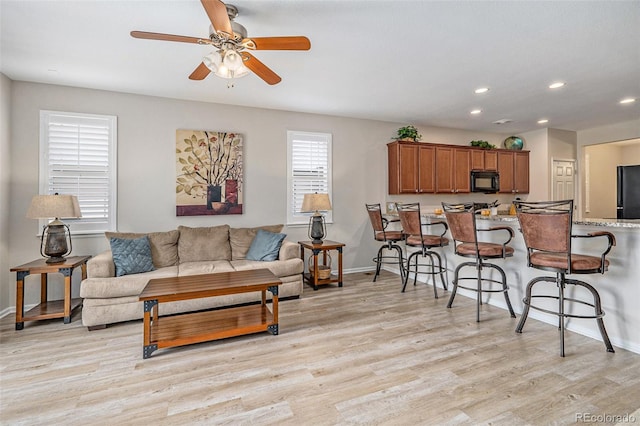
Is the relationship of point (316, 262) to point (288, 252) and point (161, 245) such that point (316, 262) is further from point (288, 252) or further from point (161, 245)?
point (161, 245)

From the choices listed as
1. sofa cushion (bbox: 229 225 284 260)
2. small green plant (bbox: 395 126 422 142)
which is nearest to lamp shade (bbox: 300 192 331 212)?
sofa cushion (bbox: 229 225 284 260)

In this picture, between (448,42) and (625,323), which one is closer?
(625,323)

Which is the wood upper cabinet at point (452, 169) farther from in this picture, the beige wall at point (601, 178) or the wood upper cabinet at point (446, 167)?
the beige wall at point (601, 178)

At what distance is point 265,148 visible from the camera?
4.85 meters

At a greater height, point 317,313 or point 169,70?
point 169,70

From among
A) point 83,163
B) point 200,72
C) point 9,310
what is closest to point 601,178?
point 200,72

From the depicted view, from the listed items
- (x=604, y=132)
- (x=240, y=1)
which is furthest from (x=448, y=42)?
(x=604, y=132)

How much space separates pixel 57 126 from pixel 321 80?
10.5ft

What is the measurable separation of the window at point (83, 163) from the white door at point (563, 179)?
25.2 ft

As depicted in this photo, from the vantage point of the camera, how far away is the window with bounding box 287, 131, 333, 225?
501 cm

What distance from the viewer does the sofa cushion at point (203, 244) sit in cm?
404

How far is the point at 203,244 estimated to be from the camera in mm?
4125

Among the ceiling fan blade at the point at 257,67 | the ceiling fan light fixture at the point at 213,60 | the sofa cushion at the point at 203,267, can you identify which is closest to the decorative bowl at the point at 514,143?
the ceiling fan blade at the point at 257,67

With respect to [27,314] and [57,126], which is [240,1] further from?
[27,314]
